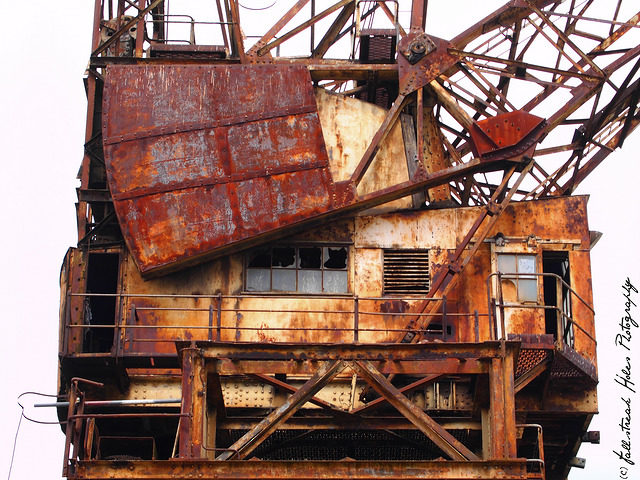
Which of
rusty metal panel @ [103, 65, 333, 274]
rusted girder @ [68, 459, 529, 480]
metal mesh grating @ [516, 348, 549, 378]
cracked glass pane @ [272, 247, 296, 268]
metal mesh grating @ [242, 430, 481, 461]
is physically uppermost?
rusty metal panel @ [103, 65, 333, 274]

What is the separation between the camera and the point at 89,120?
2505cm

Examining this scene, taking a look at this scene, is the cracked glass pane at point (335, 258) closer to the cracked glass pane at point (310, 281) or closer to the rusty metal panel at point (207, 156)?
the cracked glass pane at point (310, 281)

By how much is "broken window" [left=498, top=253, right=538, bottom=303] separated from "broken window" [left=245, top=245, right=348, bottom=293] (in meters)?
2.70

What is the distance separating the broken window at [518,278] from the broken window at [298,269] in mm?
2695

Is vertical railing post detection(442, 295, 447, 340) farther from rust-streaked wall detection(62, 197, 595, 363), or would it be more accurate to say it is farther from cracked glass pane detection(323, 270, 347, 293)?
Answer: cracked glass pane detection(323, 270, 347, 293)

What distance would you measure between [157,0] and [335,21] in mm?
3266

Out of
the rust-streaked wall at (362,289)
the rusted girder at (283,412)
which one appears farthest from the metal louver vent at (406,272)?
the rusted girder at (283,412)

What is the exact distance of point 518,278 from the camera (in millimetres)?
24375

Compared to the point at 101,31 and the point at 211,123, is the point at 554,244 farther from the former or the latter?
the point at 101,31

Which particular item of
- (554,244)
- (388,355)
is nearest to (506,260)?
(554,244)

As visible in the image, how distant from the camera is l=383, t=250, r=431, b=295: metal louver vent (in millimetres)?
24359

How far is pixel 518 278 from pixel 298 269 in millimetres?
3743

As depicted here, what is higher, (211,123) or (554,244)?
(211,123)

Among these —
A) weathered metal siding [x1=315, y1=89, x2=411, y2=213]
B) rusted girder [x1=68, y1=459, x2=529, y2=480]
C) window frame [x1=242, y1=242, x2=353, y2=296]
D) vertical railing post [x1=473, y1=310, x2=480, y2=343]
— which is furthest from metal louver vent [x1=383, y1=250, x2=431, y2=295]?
rusted girder [x1=68, y1=459, x2=529, y2=480]
